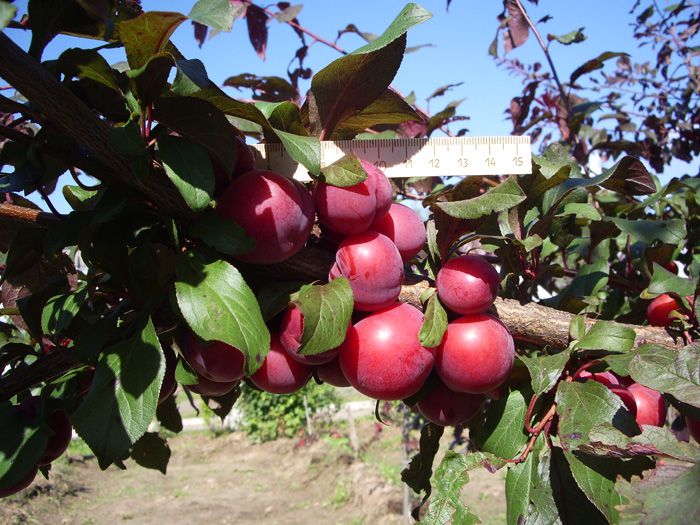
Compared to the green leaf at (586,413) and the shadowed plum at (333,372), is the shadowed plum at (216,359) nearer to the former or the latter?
the shadowed plum at (333,372)

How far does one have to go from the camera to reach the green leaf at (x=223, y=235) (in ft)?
2.02

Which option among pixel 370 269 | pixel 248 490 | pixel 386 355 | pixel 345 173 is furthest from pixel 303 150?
pixel 248 490

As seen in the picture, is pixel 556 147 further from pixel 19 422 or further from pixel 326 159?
pixel 19 422

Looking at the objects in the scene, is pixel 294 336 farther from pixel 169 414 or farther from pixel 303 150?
pixel 169 414

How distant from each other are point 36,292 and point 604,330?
848 mm

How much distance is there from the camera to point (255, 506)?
6.17 meters

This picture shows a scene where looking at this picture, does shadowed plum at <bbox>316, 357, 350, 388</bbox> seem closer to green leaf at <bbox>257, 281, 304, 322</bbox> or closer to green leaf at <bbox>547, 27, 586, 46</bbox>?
green leaf at <bbox>257, 281, 304, 322</bbox>

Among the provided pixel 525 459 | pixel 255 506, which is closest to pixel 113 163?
pixel 525 459

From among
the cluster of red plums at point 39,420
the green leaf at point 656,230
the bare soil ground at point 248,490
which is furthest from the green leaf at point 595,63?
the bare soil ground at point 248,490

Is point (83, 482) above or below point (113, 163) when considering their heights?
below

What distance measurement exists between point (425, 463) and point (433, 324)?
1.10 ft

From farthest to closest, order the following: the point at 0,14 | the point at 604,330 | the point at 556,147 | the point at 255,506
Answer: the point at 255,506 → the point at 556,147 → the point at 604,330 → the point at 0,14

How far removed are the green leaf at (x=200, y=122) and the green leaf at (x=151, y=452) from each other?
68 cm

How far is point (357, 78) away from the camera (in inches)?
27.5
